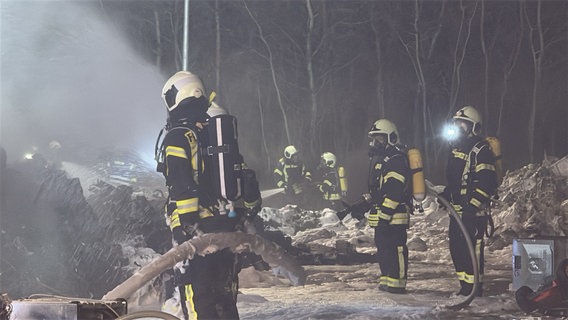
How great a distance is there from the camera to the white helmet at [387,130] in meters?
4.15

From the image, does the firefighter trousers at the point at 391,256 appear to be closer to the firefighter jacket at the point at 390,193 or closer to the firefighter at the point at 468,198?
the firefighter jacket at the point at 390,193

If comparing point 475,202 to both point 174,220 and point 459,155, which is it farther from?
point 174,220

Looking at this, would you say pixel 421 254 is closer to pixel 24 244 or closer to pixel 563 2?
pixel 563 2

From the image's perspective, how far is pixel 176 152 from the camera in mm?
3939

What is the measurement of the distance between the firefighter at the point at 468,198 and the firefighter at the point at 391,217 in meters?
0.30

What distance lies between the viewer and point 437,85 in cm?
420

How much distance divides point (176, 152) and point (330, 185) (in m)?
1.05

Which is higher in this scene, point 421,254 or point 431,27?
point 431,27

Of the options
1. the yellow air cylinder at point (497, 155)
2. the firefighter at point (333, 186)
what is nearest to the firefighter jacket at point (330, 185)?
the firefighter at point (333, 186)

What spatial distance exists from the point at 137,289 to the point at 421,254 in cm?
190

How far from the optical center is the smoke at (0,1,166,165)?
4.21 metres

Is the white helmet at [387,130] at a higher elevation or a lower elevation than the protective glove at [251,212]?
higher

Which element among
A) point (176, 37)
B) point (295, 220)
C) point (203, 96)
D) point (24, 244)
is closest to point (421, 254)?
point (295, 220)

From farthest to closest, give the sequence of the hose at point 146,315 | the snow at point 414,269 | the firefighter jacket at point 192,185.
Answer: the snow at point 414,269, the firefighter jacket at point 192,185, the hose at point 146,315
